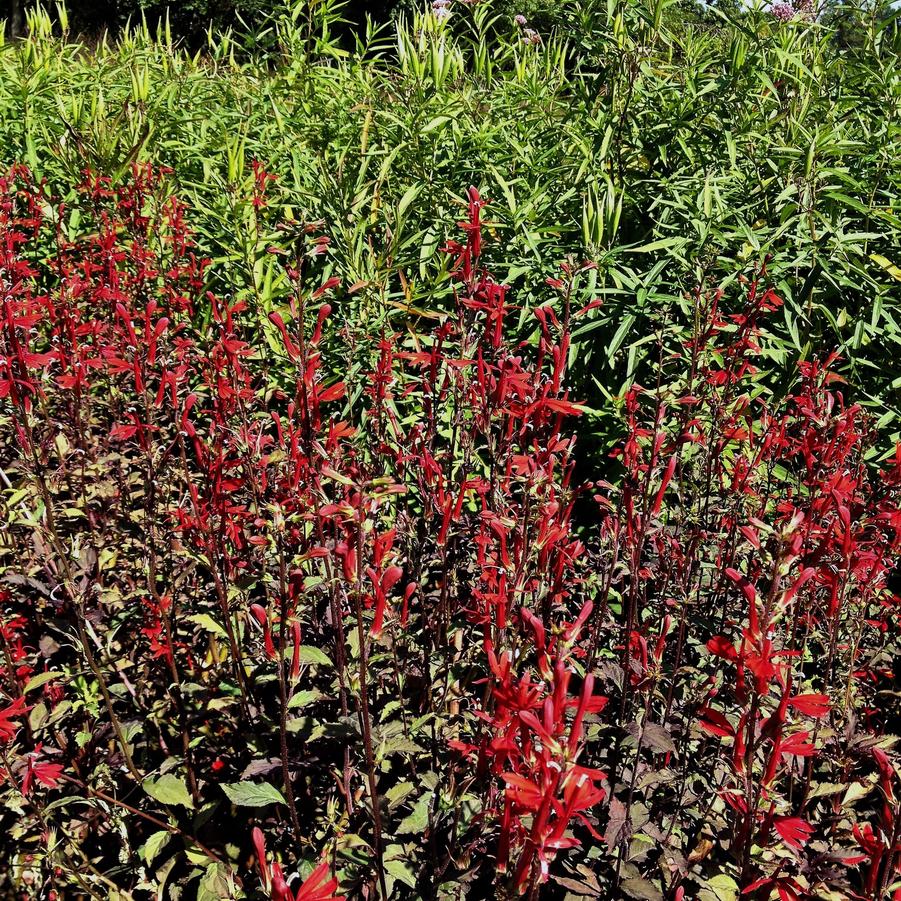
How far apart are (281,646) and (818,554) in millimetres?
1068

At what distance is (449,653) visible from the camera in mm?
1989

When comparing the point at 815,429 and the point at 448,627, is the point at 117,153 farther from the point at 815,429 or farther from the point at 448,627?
the point at 815,429

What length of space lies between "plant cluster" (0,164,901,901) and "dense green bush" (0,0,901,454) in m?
0.56

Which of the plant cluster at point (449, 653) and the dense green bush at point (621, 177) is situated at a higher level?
the dense green bush at point (621, 177)

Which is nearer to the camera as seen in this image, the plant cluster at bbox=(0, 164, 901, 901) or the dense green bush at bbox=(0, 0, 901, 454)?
the plant cluster at bbox=(0, 164, 901, 901)

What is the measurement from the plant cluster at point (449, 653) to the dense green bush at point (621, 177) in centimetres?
56

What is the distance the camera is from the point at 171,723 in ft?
7.55

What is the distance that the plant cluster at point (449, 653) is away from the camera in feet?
4.66

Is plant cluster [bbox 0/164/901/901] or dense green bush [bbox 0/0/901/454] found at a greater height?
dense green bush [bbox 0/0/901/454]

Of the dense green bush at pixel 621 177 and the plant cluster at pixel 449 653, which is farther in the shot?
the dense green bush at pixel 621 177

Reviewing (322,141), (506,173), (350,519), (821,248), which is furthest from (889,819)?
(322,141)

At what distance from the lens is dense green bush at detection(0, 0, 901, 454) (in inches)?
121

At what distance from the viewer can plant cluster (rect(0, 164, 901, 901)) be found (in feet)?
4.66

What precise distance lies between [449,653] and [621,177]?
2.25 m
